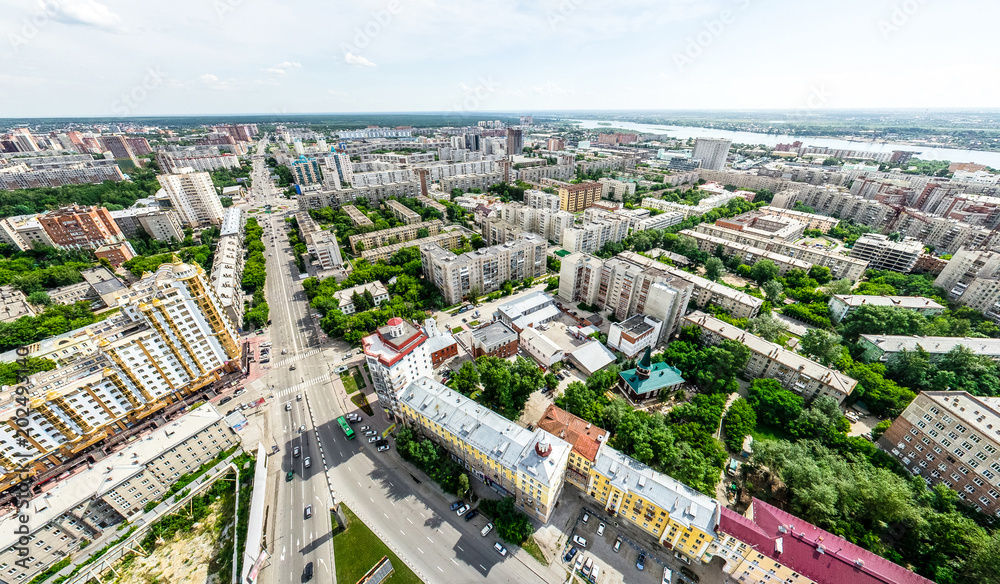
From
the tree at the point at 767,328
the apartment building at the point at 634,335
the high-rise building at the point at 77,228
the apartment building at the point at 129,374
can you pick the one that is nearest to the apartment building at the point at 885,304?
the tree at the point at 767,328

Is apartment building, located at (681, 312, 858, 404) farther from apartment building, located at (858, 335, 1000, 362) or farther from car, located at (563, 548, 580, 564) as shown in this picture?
car, located at (563, 548, 580, 564)

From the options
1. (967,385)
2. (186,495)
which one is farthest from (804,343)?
(186,495)

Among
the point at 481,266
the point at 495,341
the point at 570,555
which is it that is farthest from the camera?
the point at 481,266

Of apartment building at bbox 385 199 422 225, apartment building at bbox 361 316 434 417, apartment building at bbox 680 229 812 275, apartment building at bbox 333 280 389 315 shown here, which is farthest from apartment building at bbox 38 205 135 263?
apartment building at bbox 680 229 812 275

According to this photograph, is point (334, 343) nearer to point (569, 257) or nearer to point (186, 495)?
point (186, 495)

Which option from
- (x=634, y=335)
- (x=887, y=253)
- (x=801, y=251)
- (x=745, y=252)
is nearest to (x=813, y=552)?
(x=634, y=335)

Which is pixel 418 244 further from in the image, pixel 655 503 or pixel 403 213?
pixel 655 503
